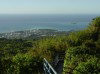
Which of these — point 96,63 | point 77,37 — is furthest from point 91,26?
point 96,63

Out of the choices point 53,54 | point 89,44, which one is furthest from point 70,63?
point 89,44

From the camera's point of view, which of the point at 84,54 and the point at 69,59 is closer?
the point at 69,59

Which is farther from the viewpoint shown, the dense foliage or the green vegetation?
the green vegetation

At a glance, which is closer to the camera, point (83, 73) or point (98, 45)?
point (83, 73)

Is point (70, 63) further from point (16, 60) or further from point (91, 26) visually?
point (91, 26)

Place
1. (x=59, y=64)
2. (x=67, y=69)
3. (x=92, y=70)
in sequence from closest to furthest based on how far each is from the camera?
(x=92, y=70)
(x=67, y=69)
(x=59, y=64)

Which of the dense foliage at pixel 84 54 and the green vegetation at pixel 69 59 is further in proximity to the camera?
the green vegetation at pixel 69 59

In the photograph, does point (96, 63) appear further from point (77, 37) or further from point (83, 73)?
point (77, 37)

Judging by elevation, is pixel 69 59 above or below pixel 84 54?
below

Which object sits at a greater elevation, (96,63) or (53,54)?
(96,63)

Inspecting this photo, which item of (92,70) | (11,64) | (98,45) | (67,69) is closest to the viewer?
(92,70)
